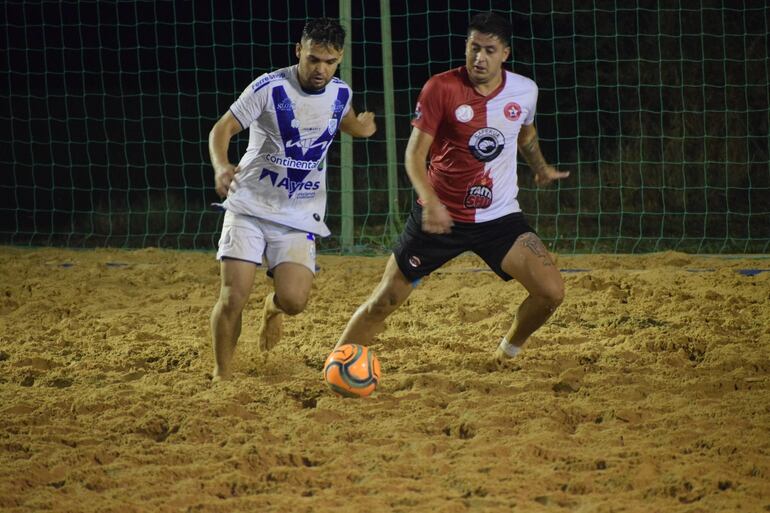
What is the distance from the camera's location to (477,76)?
5340 millimetres

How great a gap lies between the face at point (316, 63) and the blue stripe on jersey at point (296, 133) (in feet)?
0.48

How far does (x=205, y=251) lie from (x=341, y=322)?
3.65m

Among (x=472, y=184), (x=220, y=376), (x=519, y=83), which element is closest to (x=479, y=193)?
(x=472, y=184)

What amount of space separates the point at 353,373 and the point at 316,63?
1.56m

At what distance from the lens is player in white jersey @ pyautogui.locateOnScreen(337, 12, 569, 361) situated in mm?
5363

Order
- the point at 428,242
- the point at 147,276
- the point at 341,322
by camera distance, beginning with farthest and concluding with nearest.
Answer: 1. the point at 147,276
2. the point at 341,322
3. the point at 428,242

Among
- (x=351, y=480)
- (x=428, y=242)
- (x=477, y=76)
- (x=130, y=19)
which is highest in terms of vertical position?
(x=130, y=19)

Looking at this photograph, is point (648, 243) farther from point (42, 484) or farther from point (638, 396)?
point (42, 484)

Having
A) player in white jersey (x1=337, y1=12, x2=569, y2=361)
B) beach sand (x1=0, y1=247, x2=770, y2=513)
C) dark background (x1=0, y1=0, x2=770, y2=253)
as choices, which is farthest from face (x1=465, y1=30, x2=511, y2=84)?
dark background (x1=0, y1=0, x2=770, y2=253)

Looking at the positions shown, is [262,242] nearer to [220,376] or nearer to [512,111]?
[220,376]

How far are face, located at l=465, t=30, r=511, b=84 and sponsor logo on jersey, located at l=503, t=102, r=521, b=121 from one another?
0.63 feet

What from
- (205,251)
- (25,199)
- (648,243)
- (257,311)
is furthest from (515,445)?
(25,199)

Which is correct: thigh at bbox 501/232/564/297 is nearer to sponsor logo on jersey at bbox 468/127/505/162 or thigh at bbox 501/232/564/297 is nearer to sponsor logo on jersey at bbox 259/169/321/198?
sponsor logo on jersey at bbox 468/127/505/162

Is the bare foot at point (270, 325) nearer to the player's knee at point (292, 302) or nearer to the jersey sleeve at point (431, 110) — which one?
the player's knee at point (292, 302)
